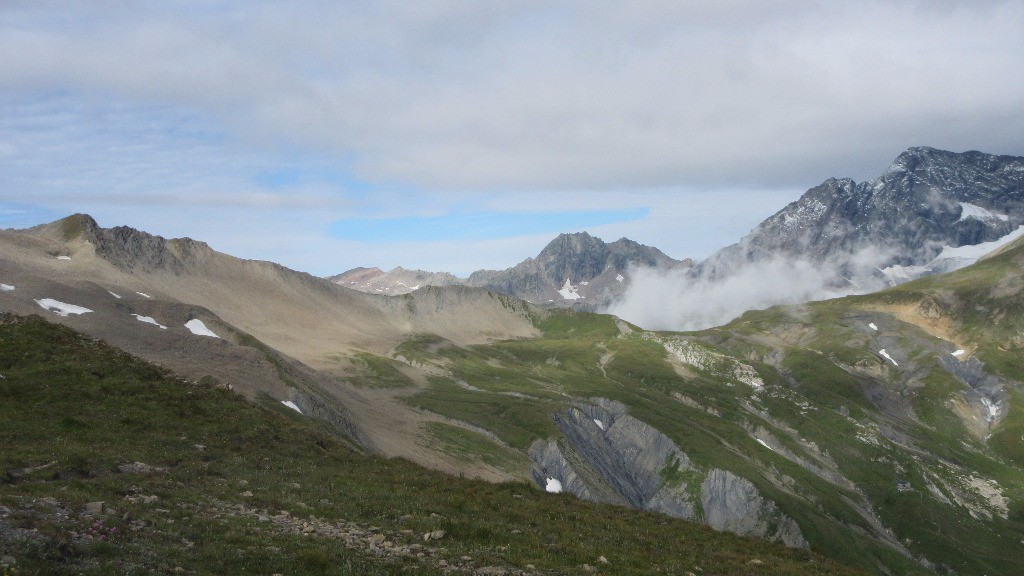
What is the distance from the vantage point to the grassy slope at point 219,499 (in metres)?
21.8

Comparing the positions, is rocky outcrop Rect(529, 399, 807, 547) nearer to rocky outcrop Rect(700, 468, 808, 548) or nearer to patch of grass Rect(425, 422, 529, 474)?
rocky outcrop Rect(700, 468, 808, 548)

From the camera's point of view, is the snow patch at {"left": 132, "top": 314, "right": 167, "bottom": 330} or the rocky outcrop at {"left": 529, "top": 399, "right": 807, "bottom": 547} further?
the rocky outcrop at {"left": 529, "top": 399, "right": 807, "bottom": 547}

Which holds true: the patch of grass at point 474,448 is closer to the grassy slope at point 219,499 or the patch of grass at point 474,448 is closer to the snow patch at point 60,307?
the snow patch at point 60,307

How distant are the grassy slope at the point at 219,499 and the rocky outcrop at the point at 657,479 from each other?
10618cm

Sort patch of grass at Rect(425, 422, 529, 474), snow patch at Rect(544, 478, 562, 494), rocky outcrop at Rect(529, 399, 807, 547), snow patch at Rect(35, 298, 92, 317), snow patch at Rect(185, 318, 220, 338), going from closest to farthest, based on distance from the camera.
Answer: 1. patch of grass at Rect(425, 422, 529, 474)
2. snow patch at Rect(35, 298, 92, 317)
3. snow patch at Rect(185, 318, 220, 338)
4. snow patch at Rect(544, 478, 562, 494)
5. rocky outcrop at Rect(529, 399, 807, 547)

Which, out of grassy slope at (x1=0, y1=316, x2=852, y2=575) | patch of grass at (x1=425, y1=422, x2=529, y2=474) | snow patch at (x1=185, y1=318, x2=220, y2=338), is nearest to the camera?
grassy slope at (x1=0, y1=316, x2=852, y2=575)

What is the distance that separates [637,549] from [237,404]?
30.5m

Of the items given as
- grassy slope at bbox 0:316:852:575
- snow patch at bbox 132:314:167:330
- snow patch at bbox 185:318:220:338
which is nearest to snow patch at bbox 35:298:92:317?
snow patch at bbox 132:314:167:330

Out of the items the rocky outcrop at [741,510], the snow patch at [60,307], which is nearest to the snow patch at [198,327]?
the snow patch at [60,307]

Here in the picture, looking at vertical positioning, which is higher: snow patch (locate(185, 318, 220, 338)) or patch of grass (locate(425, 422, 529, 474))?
snow patch (locate(185, 318, 220, 338))

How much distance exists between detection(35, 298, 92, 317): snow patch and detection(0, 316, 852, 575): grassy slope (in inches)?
3574

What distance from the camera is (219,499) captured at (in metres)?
29.7

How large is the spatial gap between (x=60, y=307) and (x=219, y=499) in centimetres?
12497

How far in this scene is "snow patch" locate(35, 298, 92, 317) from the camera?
12688cm
